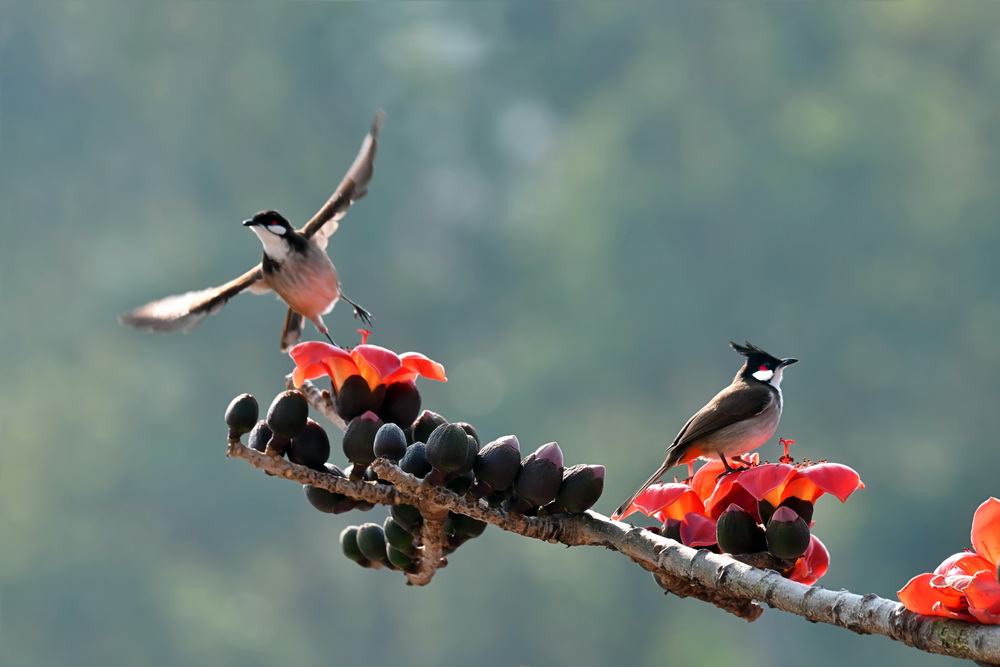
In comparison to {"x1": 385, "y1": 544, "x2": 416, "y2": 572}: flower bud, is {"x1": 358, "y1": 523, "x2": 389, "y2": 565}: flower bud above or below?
above

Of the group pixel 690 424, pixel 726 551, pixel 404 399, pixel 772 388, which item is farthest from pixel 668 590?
pixel 772 388

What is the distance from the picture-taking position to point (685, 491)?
4.64ft

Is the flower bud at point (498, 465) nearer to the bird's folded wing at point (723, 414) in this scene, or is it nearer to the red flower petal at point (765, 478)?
the red flower petal at point (765, 478)

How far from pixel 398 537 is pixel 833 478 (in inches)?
23.8

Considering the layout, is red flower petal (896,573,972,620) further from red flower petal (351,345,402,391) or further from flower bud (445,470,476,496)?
red flower petal (351,345,402,391)

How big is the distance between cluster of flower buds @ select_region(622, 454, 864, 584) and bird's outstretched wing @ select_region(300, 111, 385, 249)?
1.63 m

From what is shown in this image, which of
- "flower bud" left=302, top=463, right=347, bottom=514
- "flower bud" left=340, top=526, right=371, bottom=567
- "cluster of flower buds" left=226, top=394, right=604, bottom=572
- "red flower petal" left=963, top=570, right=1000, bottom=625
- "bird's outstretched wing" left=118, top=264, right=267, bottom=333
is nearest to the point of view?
"red flower petal" left=963, top=570, right=1000, bottom=625

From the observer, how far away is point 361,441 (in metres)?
1.44

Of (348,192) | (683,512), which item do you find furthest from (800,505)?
(348,192)

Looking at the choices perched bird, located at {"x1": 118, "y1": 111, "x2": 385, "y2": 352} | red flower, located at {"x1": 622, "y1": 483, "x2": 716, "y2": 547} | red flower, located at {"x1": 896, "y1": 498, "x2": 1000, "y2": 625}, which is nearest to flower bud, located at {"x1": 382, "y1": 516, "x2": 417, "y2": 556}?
red flower, located at {"x1": 622, "y1": 483, "x2": 716, "y2": 547}

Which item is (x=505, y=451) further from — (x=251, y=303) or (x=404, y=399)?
(x=251, y=303)

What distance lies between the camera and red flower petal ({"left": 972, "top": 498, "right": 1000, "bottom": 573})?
104cm

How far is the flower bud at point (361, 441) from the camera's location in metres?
1.43

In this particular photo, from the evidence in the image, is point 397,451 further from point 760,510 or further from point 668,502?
point 760,510
